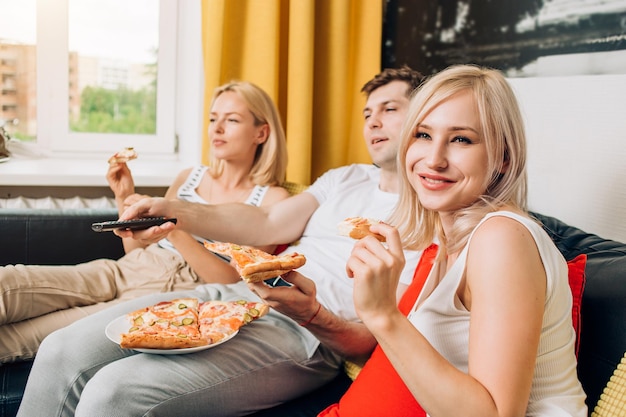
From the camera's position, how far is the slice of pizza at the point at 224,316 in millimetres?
1420

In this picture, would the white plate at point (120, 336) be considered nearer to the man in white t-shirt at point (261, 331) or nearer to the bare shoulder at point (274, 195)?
the man in white t-shirt at point (261, 331)

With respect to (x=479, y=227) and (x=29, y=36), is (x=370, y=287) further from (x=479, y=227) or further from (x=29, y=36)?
(x=29, y=36)

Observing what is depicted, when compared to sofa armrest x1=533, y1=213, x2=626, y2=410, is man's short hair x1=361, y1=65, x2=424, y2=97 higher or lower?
higher

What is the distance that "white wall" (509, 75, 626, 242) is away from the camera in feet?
4.67

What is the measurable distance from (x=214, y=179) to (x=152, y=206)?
1.77 feet

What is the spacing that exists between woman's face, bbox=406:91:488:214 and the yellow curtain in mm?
1391

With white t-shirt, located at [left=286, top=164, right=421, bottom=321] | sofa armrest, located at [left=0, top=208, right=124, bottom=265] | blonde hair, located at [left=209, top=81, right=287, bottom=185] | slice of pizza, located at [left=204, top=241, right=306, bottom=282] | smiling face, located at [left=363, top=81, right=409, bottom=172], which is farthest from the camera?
blonde hair, located at [left=209, top=81, right=287, bottom=185]

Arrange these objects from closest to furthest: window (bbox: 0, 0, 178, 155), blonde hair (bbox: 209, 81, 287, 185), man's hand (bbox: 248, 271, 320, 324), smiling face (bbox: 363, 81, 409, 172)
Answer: man's hand (bbox: 248, 271, 320, 324) < smiling face (bbox: 363, 81, 409, 172) < blonde hair (bbox: 209, 81, 287, 185) < window (bbox: 0, 0, 178, 155)

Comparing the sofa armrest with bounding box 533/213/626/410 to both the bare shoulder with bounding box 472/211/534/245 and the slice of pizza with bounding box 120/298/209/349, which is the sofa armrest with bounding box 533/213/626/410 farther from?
the slice of pizza with bounding box 120/298/209/349

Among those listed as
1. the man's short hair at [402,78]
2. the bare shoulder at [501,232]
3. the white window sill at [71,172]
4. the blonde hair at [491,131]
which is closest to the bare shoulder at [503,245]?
the bare shoulder at [501,232]

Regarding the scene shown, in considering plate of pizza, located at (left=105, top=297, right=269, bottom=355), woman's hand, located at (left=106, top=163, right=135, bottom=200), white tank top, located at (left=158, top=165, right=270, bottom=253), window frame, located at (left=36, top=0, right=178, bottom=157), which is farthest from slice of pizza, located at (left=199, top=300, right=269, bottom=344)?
window frame, located at (left=36, top=0, right=178, bottom=157)

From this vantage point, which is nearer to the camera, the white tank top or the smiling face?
the smiling face

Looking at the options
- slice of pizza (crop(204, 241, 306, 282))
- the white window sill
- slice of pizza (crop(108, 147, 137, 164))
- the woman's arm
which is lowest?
the woman's arm

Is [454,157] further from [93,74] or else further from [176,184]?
[93,74]
